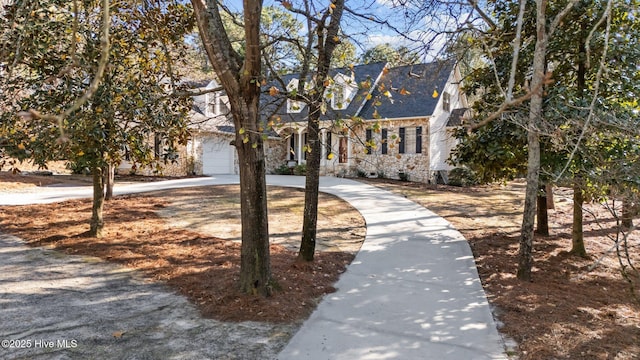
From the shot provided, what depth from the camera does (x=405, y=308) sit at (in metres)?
5.07

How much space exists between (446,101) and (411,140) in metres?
3.27

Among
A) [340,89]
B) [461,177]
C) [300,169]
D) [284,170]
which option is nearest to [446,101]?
[461,177]

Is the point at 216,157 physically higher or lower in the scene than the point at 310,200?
higher

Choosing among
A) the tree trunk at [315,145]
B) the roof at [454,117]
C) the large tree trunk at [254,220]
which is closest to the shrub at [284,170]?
the roof at [454,117]

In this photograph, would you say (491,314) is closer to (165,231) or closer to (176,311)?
(176,311)

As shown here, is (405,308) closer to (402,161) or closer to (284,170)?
(402,161)

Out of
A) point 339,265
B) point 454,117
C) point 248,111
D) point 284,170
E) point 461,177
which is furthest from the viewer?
point 284,170

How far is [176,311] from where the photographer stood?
4.81m

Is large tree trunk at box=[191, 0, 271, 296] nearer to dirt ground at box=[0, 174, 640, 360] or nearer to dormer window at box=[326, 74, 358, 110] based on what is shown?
dirt ground at box=[0, 174, 640, 360]

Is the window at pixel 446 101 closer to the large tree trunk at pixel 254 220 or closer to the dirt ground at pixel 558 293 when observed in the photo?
the dirt ground at pixel 558 293

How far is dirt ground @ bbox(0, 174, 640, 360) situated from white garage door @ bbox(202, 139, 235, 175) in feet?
28.6

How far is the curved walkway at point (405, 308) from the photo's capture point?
13.1ft

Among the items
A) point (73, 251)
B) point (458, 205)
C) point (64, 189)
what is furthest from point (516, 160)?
point (64, 189)

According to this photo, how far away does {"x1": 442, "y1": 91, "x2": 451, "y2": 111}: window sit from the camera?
69.4 ft
